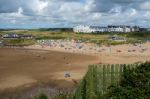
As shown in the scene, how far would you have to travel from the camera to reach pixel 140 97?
11.5 m

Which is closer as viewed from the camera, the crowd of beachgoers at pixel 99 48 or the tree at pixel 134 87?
the tree at pixel 134 87

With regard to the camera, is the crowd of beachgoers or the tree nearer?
the tree

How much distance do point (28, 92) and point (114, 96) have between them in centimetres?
1766

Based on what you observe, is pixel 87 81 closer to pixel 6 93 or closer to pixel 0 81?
pixel 6 93

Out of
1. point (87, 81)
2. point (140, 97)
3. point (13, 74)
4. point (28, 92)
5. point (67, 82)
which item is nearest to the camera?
point (140, 97)

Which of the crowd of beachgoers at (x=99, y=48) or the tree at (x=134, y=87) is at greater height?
the tree at (x=134, y=87)

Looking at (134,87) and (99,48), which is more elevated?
(134,87)

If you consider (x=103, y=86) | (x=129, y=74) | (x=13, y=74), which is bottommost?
(x=13, y=74)

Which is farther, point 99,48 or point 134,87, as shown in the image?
point 99,48

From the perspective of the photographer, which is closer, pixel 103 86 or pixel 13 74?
pixel 103 86

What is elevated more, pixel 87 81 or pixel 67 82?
pixel 87 81

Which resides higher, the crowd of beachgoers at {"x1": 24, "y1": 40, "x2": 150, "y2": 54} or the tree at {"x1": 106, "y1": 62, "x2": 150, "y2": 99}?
the tree at {"x1": 106, "y1": 62, "x2": 150, "y2": 99}

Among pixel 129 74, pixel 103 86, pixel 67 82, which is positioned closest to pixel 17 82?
pixel 67 82

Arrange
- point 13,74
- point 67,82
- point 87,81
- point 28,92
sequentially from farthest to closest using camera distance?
1. point 13,74
2. point 67,82
3. point 28,92
4. point 87,81
